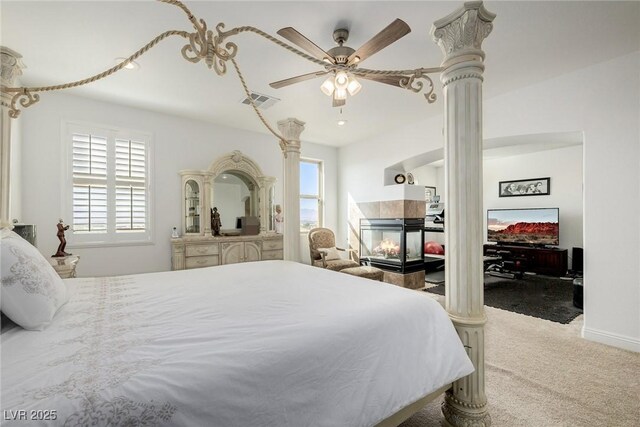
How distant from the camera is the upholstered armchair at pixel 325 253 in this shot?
4621 mm

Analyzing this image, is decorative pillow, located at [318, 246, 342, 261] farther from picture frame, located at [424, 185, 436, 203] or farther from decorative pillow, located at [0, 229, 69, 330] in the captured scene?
picture frame, located at [424, 185, 436, 203]

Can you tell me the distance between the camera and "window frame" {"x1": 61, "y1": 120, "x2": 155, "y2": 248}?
374cm

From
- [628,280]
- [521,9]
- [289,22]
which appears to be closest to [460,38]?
[521,9]

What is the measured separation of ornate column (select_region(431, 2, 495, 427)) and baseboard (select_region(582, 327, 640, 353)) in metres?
2.30

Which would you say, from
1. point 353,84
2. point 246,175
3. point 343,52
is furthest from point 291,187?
point 246,175

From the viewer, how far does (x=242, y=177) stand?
16.9ft

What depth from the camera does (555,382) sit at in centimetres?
212

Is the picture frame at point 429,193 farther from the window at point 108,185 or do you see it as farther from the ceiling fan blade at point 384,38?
the window at point 108,185

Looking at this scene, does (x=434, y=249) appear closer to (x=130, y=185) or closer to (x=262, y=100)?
(x=262, y=100)

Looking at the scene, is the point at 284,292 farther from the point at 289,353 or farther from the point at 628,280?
the point at 628,280

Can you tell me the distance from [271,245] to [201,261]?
1191 mm

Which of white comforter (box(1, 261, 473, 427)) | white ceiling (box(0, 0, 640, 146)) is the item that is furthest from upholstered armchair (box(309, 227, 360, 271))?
white comforter (box(1, 261, 473, 427))

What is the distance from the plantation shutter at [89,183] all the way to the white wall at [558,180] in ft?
27.7

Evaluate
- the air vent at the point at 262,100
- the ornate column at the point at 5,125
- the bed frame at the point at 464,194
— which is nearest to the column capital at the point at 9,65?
the ornate column at the point at 5,125
